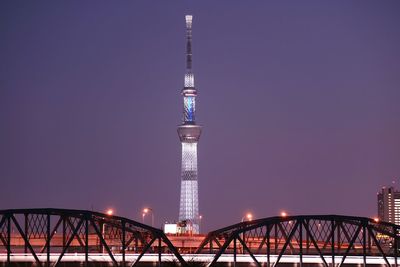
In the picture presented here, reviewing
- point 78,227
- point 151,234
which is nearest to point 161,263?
point 151,234

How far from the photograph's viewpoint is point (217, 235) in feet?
628

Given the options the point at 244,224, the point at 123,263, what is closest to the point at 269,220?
the point at 244,224

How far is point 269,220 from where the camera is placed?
596ft

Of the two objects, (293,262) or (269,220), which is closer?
(269,220)

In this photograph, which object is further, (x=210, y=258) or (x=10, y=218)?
(x=210, y=258)

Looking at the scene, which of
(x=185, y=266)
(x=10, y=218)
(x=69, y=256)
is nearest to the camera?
(x=185, y=266)

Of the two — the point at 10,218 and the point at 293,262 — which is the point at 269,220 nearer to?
the point at 293,262

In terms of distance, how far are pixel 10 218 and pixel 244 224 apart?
31.5 m

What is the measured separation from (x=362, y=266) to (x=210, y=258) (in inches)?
→ 810

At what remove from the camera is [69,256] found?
191 m

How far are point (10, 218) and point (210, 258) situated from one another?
30046 millimetres

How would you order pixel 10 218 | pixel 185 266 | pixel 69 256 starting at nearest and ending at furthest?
1. pixel 185 266
2. pixel 10 218
3. pixel 69 256

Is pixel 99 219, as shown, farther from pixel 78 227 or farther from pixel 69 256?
pixel 69 256

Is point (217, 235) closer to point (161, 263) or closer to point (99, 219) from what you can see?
point (161, 263)
